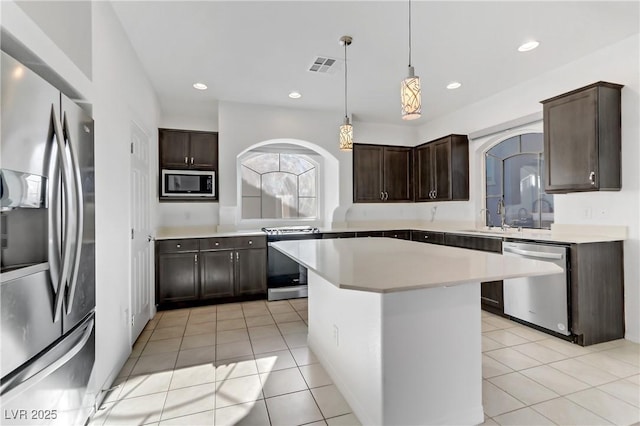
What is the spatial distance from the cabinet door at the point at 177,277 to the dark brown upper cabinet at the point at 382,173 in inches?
103

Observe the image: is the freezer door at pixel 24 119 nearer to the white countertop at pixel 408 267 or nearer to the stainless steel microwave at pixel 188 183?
the white countertop at pixel 408 267

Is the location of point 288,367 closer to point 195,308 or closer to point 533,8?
point 195,308

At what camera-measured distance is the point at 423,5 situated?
2.28 metres

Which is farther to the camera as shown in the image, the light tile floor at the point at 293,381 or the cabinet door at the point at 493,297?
the cabinet door at the point at 493,297

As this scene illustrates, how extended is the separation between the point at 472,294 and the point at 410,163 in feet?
13.0

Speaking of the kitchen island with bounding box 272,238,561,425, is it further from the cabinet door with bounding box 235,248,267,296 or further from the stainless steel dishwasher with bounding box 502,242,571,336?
the cabinet door with bounding box 235,248,267,296

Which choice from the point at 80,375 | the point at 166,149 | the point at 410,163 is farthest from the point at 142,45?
the point at 410,163

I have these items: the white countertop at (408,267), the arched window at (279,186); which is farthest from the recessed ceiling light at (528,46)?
the arched window at (279,186)

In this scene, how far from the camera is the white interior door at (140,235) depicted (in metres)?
2.90

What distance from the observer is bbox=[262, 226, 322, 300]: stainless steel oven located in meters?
4.33

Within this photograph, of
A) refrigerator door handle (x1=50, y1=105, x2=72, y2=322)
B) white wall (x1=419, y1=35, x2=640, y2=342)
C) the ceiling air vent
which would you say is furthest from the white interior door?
white wall (x1=419, y1=35, x2=640, y2=342)

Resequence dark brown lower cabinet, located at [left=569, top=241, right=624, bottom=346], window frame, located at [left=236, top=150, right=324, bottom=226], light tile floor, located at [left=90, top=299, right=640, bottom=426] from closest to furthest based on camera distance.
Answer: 1. light tile floor, located at [left=90, top=299, right=640, bottom=426]
2. dark brown lower cabinet, located at [left=569, top=241, right=624, bottom=346]
3. window frame, located at [left=236, top=150, right=324, bottom=226]

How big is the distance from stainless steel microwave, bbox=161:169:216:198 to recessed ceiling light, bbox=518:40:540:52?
3865 millimetres

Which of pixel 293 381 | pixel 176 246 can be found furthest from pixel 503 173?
pixel 176 246
